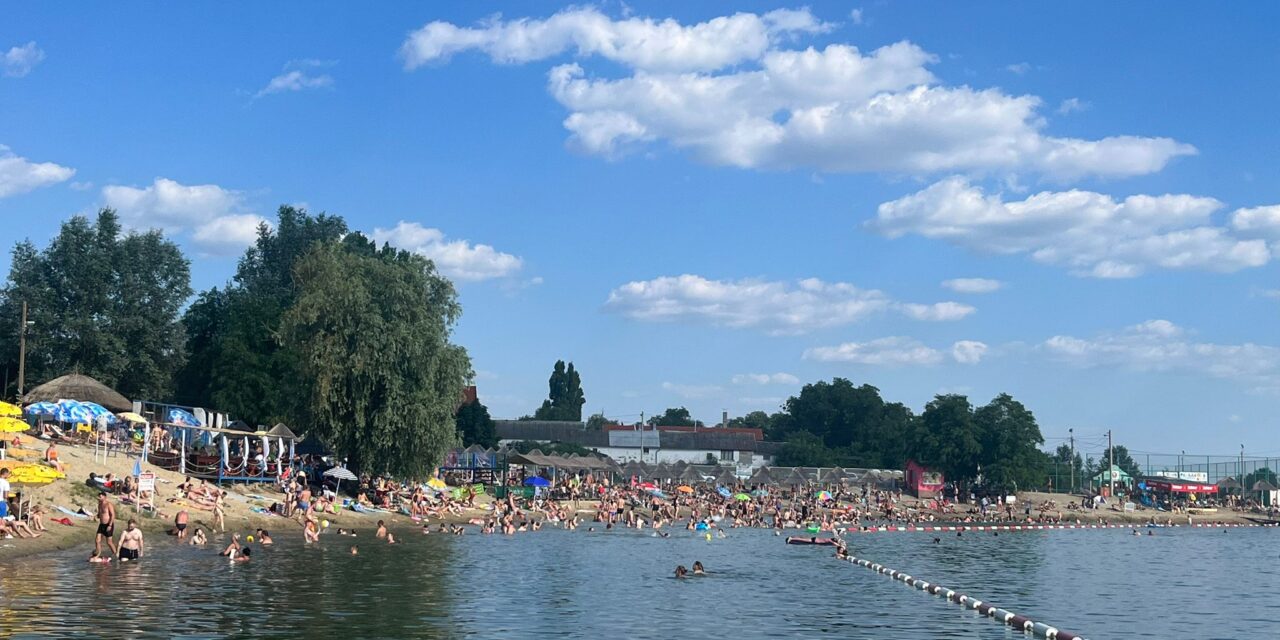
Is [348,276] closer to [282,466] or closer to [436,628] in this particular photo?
[282,466]

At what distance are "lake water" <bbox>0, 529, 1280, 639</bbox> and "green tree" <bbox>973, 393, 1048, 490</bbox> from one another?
54.6 m

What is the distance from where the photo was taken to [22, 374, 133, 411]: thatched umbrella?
50344 millimetres

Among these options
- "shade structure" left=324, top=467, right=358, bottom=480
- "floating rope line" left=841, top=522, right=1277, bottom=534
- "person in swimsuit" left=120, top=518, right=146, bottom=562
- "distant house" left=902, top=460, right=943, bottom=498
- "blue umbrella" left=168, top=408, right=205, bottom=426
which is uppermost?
"blue umbrella" left=168, top=408, right=205, bottom=426

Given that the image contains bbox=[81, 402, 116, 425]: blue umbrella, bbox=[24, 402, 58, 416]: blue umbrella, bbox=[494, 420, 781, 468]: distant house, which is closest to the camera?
bbox=[24, 402, 58, 416]: blue umbrella

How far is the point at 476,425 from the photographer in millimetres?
108062

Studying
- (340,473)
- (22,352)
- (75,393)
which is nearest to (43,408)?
(75,393)

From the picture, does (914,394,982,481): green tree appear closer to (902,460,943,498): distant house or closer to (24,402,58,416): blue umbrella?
(902,460,943,498): distant house

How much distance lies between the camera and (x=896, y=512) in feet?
289

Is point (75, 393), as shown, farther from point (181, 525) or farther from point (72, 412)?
point (181, 525)

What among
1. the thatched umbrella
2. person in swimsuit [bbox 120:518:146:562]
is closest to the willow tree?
the thatched umbrella

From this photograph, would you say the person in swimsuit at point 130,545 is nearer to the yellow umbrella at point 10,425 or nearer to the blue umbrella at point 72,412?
the yellow umbrella at point 10,425

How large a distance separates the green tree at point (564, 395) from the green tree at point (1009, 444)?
85412 mm

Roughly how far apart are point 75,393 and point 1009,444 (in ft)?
253

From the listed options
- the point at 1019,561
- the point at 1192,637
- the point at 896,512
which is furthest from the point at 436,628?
the point at 896,512
